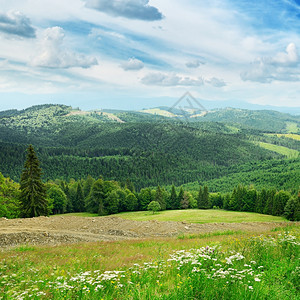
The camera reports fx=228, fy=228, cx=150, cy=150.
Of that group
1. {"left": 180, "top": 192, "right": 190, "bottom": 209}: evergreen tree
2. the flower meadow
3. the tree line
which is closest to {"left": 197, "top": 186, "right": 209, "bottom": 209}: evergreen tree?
the tree line

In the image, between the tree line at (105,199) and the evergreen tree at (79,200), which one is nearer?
the tree line at (105,199)

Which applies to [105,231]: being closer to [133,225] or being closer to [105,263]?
[133,225]

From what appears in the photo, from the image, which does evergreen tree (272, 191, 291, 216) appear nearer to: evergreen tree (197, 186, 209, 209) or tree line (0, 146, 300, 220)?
tree line (0, 146, 300, 220)

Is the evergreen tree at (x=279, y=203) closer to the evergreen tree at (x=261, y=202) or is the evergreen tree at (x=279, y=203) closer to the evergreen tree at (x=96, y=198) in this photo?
the evergreen tree at (x=261, y=202)

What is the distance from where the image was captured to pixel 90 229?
3238cm

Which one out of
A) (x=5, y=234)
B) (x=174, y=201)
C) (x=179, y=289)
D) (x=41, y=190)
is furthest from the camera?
(x=174, y=201)

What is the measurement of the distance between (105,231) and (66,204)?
59100 mm

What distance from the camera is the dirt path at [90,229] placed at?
77.6 feet

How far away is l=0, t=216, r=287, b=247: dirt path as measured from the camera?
77.6 ft

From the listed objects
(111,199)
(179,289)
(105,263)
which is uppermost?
(179,289)

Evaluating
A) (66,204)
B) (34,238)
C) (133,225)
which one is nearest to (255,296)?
(34,238)

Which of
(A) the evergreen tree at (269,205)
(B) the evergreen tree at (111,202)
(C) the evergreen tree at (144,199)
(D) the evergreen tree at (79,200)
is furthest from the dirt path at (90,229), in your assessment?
(D) the evergreen tree at (79,200)

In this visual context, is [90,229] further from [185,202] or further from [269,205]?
[185,202]

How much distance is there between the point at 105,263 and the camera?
11836 mm
